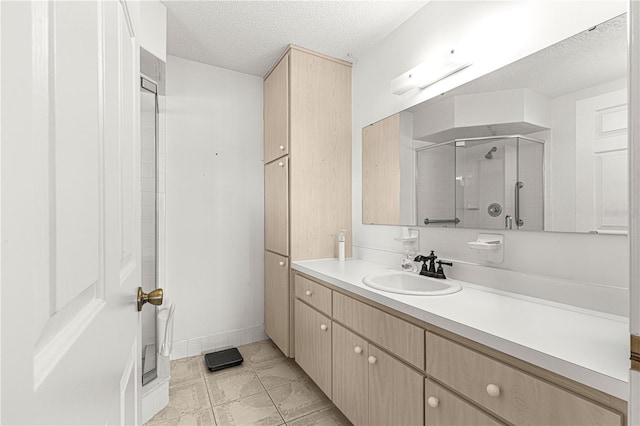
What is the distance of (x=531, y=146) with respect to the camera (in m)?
1.32

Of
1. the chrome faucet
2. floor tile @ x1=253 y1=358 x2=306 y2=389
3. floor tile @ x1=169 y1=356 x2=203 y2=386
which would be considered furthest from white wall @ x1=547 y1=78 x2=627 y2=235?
floor tile @ x1=169 y1=356 x2=203 y2=386

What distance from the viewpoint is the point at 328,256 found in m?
2.43

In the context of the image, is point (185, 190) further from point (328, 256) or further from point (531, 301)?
point (531, 301)

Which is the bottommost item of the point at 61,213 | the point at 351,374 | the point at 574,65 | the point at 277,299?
the point at 351,374

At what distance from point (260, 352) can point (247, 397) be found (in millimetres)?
633

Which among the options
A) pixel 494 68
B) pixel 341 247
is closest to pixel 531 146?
pixel 494 68

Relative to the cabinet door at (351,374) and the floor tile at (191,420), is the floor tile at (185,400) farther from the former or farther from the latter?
the cabinet door at (351,374)

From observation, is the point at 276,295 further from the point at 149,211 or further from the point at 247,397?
the point at 149,211

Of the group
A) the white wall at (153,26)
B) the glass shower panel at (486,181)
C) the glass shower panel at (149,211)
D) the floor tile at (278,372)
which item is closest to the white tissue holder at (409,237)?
Result: the glass shower panel at (486,181)

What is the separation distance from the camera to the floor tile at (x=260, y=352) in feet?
8.10

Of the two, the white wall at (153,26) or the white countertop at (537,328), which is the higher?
the white wall at (153,26)

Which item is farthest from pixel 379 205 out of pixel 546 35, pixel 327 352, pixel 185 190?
pixel 185 190

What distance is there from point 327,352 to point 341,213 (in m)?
1.10

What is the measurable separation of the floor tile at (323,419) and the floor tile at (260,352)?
754mm
